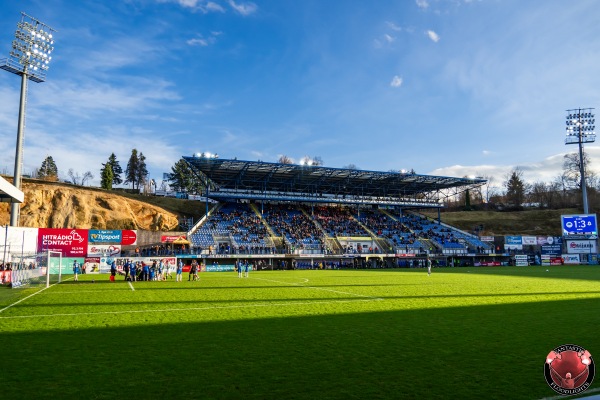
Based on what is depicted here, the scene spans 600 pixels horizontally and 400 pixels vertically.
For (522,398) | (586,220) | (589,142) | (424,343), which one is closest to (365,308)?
(424,343)

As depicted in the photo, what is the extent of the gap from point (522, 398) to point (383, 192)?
73.2m

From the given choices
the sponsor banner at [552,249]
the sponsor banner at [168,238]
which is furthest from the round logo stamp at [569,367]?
the sponsor banner at [552,249]

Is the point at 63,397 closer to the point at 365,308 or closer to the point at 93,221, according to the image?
the point at 365,308

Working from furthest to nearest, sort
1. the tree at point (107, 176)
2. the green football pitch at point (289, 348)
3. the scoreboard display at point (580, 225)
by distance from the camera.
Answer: the tree at point (107, 176)
the scoreboard display at point (580, 225)
the green football pitch at point (289, 348)

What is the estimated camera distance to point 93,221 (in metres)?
65.1


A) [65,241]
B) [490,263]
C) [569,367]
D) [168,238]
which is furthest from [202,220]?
[569,367]

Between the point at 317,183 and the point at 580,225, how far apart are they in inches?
1563

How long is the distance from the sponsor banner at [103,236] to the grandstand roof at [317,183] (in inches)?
628

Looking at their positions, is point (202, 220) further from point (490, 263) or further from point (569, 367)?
point (569, 367)

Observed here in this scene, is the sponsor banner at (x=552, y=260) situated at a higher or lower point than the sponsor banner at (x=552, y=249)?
lower

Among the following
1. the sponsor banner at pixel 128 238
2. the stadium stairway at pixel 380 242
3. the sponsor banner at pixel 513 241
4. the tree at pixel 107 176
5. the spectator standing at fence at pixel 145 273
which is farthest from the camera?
the tree at pixel 107 176

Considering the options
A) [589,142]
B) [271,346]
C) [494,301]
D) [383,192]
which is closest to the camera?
[271,346]

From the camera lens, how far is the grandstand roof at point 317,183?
6184cm

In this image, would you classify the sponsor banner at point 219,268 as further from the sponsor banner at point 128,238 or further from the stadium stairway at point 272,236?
the sponsor banner at point 128,238
